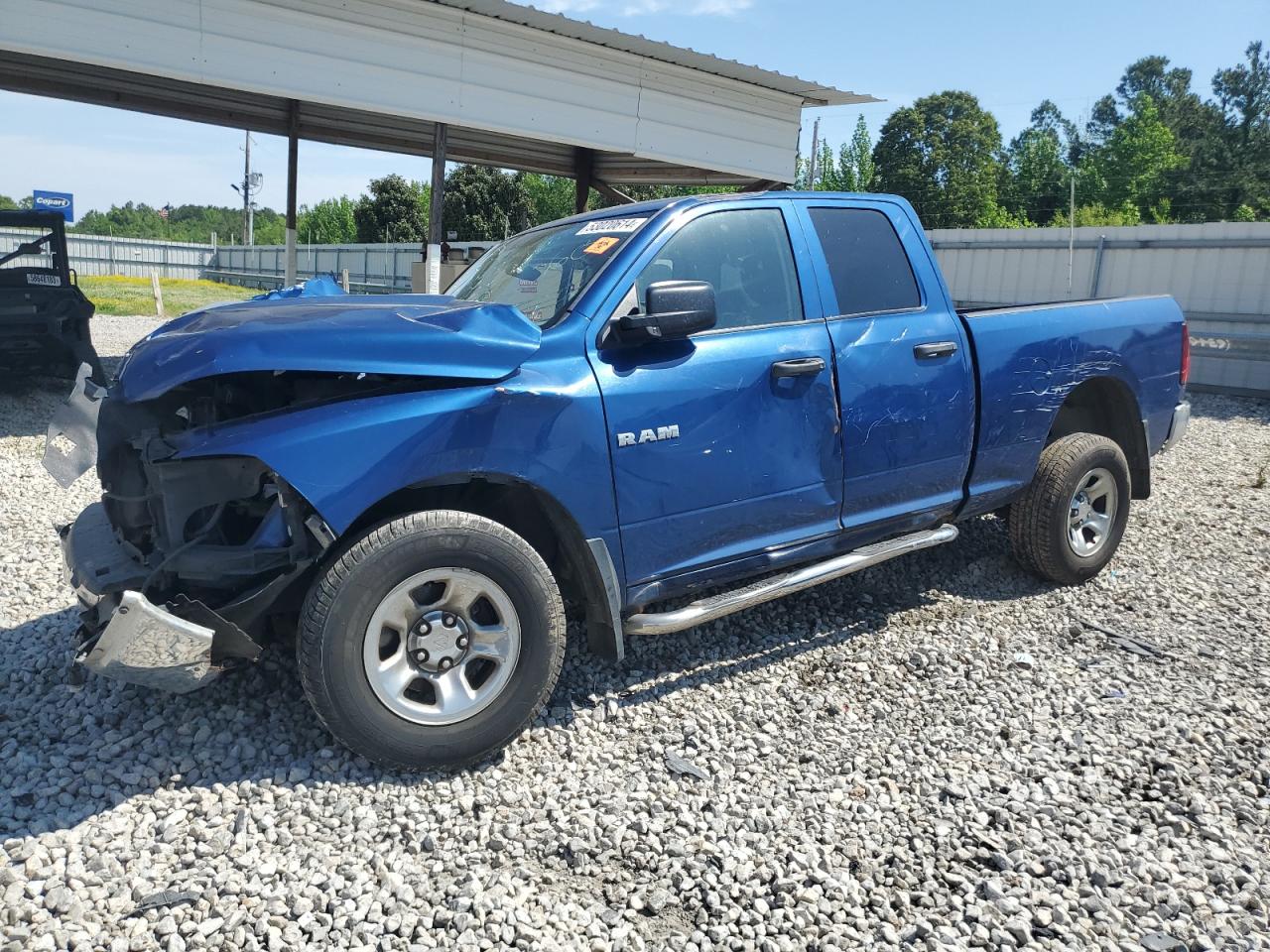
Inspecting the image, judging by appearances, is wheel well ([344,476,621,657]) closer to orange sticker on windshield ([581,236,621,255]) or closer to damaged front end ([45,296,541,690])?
damaged front end ([45,296,541,690])

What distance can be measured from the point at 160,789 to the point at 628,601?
5.74ft

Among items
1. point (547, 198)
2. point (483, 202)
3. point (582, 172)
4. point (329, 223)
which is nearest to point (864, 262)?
point (582, 172)

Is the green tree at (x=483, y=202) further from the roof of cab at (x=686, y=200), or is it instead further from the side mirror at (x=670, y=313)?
the side mirror at (x=670, y=313)

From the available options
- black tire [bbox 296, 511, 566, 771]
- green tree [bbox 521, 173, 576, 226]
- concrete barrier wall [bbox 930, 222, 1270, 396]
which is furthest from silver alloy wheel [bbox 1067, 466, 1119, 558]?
green tree [bbox 521, 173, 576, 226]

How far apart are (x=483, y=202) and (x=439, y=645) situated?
43.6 metres

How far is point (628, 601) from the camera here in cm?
356

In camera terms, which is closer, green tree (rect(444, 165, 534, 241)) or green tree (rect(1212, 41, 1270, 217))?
green tree (rect(444, 165, 534, 241))

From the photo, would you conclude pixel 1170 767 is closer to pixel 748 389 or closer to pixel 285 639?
pixel 748 389

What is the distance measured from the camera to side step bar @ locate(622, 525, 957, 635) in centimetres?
353

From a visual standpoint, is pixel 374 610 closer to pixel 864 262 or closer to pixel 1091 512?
pixel 864 262

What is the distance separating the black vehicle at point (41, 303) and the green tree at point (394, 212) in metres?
38.2

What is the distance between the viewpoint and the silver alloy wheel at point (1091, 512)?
5.10 m

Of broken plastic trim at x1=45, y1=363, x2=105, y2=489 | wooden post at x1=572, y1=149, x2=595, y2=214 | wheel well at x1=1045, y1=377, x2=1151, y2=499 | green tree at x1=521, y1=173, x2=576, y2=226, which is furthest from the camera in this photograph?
green tree at x1=521, y1=173, x2=576, y2=226

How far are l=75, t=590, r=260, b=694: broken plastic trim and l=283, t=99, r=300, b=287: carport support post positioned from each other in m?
11.1
